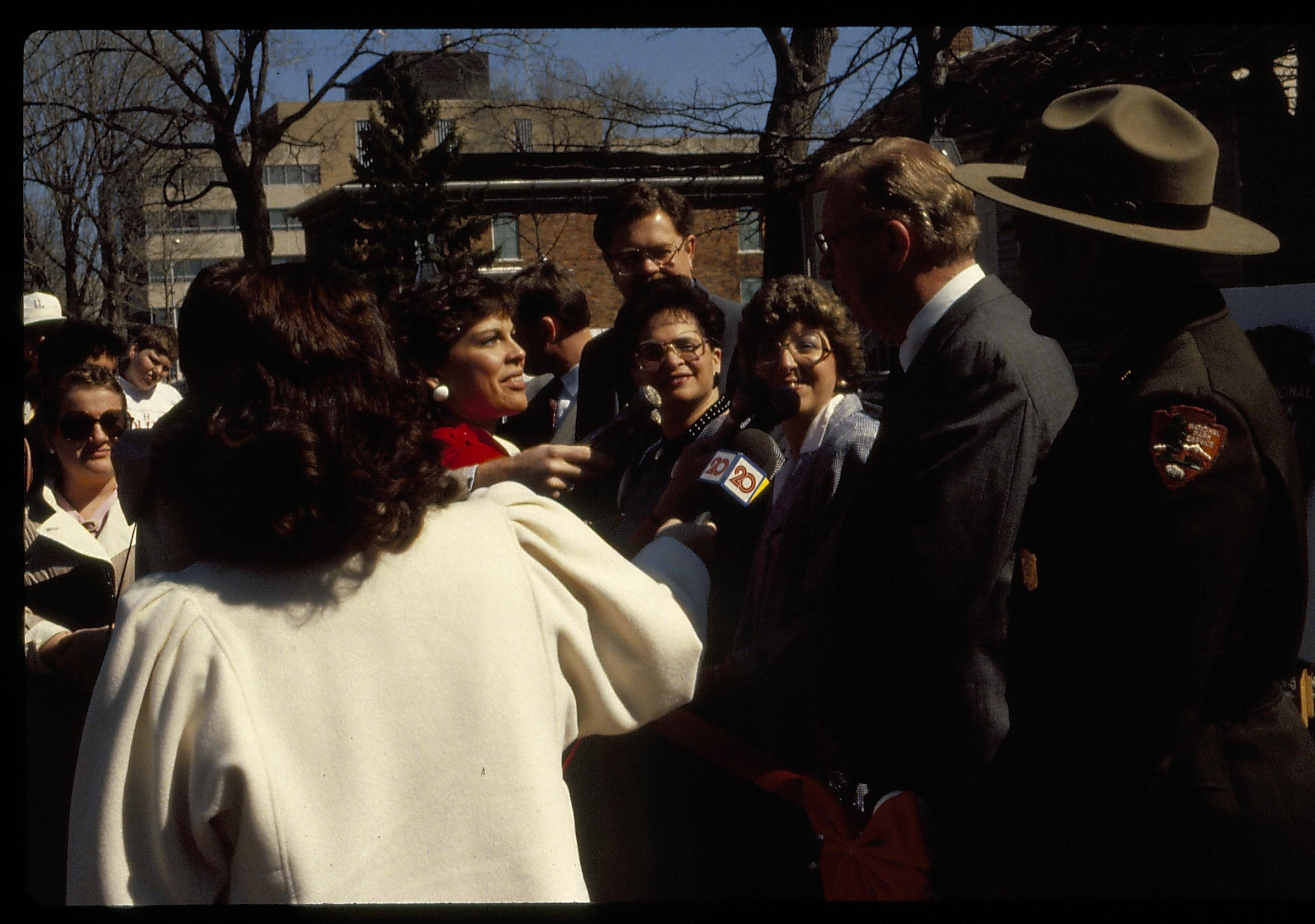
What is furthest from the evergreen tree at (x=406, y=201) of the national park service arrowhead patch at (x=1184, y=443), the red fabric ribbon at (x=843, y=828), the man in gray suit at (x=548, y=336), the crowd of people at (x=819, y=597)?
the national park service arrowhead patch at (x=1184, y=443)

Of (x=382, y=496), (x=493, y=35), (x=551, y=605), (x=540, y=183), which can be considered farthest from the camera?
(x=540, y=183)

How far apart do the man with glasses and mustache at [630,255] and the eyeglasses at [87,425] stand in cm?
171

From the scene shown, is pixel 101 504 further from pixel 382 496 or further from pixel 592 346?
pixel 382 496

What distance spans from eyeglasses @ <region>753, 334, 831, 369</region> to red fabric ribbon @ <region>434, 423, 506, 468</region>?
88cm

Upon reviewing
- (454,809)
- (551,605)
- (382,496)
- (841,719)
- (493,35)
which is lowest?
(841,719)

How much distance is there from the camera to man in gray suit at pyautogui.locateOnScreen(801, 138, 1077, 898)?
241 centimetres

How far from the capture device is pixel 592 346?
472 centimetres

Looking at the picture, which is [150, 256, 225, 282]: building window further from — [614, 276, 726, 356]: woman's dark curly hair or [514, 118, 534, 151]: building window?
[614, 276, 726, 356]: woman's dark curly hair

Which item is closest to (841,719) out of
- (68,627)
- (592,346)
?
(68,627)

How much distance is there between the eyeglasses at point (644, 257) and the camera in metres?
4.91

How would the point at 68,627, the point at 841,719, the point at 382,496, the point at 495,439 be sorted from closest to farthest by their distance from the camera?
the point at 382,496
the point at 841,719
the point at 68,627
the point at 495,439

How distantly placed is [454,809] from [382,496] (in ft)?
1.66

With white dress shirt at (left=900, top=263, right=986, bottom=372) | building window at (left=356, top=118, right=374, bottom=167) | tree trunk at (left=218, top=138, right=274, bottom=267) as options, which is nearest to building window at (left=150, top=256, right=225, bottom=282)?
building window at (left=356, top=118, right=374, bottom=167)

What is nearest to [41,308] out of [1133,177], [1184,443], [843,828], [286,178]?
[843,828]
